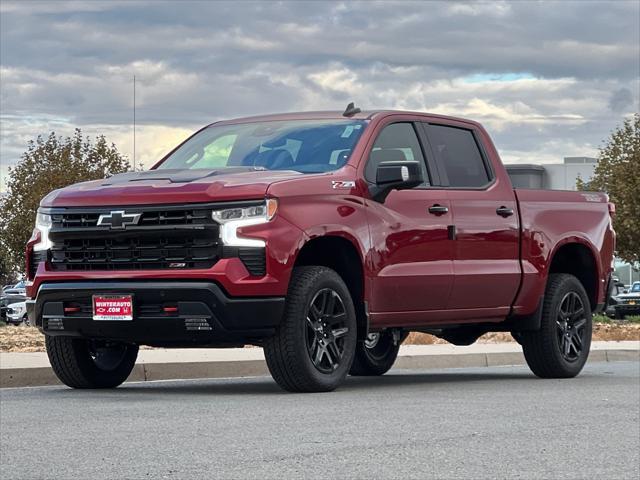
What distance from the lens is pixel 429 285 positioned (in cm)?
1162

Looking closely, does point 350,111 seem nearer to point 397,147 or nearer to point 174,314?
point 397,147

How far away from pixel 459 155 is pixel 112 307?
376cm

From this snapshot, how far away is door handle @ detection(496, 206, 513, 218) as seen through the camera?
12.4 meters

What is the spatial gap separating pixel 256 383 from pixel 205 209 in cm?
305

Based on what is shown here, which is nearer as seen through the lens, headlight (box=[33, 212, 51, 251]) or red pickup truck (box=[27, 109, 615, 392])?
red pickup truck (box=[27, 109, 615, 392])

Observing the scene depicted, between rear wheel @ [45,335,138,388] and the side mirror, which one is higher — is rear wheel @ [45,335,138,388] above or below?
below

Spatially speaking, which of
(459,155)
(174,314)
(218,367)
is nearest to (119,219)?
(174,314)

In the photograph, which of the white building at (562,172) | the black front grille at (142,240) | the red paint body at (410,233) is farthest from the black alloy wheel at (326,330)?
the white building at (562,172)

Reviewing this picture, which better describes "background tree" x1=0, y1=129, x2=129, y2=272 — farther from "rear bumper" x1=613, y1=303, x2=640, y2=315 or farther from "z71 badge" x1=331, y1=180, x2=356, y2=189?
"z71 badge" x1=331, y1=180, x2=356, y2=189

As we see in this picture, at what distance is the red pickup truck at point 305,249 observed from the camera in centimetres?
1013

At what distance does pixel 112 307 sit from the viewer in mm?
10273

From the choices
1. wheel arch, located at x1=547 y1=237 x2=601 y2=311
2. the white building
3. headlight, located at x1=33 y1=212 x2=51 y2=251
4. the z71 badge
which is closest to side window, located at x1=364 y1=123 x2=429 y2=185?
the z71 badge

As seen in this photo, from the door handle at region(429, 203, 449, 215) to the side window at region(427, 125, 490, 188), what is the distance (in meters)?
0.46

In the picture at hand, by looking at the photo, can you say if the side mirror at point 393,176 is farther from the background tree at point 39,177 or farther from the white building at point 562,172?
the white building at point 562,172
